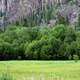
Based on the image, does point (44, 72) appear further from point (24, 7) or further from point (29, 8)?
point (24, 7)

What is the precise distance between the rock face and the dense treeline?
195 feet

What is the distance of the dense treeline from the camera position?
246ft

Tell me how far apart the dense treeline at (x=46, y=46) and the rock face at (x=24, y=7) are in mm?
59529

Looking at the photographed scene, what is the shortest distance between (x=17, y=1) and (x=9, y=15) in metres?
18.2

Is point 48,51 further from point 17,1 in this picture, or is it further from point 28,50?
point 17,1

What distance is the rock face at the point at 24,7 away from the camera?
145212 millimetres

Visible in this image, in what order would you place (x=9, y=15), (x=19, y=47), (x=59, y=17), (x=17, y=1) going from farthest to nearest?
(x=17, y=1)
(x=9, y=15)
(x=59, y=17)
(x=19, y=47)

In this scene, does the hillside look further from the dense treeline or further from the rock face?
the dense treeline

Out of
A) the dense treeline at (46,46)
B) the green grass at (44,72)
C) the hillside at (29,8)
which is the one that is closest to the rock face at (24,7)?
the hillside at (29,8)

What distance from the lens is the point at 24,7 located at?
178750 millimetres

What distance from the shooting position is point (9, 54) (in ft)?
252

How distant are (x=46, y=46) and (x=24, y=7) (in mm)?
103493

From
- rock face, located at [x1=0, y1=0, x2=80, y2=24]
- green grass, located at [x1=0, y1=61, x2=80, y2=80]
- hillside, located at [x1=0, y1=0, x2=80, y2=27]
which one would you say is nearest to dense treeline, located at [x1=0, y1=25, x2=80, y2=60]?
green grass, located at [x1=0, y1=61, x2=80, y2=80]

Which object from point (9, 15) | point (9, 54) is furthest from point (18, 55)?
point (9, 15)
